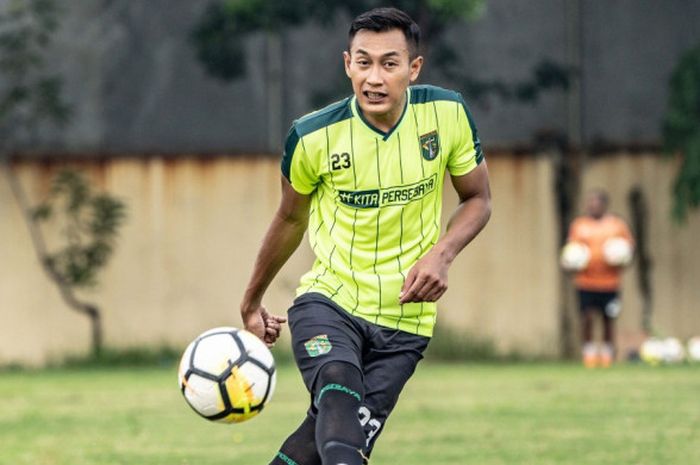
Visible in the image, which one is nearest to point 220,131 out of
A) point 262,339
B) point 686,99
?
point 686,99

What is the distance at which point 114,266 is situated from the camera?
20.2m

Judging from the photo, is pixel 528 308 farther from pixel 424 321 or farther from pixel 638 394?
pixel 424 321

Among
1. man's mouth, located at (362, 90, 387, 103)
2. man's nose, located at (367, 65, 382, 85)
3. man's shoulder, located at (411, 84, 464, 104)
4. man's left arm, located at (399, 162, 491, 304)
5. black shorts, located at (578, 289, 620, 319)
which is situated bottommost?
black shorts, located at (578, 289, 620, 319)

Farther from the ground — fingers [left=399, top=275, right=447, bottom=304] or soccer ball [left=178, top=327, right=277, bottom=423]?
fingers [left=399, top=275, right=447, bottom=304]

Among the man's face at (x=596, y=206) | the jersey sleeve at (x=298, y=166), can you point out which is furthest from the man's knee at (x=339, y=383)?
the man's face at (x=596, y=206)

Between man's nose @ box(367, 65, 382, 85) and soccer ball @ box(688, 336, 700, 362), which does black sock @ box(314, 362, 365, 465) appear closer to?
man's nose @ box(367, 65, 382, 85)

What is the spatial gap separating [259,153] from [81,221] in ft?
7.57

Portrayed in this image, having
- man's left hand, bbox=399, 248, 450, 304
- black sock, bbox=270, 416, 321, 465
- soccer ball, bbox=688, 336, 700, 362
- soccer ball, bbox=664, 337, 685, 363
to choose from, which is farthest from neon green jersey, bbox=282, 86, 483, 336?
soccer ball, bbox=688, 336, 700, 362

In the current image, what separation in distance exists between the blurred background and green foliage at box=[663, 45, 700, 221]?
0.03 meters

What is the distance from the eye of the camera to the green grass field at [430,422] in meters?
9.62

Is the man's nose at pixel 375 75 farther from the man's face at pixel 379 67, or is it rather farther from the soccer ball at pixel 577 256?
the soccer ball at pixel 577 256

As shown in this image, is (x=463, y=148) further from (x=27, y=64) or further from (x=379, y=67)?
(x=27, y=64)

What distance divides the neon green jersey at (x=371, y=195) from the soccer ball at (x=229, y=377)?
36 cm

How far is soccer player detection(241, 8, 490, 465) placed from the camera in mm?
6102
